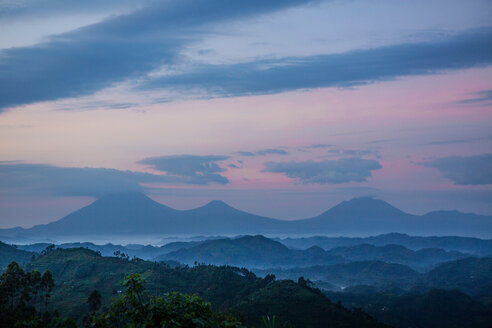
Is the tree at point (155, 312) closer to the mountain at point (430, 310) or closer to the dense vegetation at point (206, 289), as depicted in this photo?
the dense vegetation at point (206, 289)

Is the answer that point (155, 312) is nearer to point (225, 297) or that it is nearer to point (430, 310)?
point (225, 297)

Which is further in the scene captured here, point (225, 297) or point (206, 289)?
point (206, 289)

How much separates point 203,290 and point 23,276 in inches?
2339

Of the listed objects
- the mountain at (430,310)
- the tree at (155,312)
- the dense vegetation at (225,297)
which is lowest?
the mountain at (430,310)

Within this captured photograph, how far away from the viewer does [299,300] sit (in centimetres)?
11881

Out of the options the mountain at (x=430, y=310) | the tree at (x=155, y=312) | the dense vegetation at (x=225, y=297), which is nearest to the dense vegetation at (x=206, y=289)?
the dense vegetation at (x=225, y=297)

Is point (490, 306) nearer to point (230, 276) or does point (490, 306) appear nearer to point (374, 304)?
point (374, 304)

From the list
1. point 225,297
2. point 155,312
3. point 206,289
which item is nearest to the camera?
point 155,312

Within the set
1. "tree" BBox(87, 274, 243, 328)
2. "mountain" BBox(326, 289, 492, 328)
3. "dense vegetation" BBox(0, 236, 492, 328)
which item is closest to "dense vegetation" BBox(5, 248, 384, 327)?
"dense vegetation" BBox(0, 236, 492, 328)

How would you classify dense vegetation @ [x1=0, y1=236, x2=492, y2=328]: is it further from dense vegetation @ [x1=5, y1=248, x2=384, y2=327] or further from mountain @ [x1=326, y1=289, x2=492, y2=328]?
dense vegetation @ [x1=5, y1=248, x2=384, y2=327]

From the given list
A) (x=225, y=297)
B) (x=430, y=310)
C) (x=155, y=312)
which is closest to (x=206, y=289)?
(x=225, y=297)

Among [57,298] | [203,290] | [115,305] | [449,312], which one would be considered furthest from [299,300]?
[115,305]

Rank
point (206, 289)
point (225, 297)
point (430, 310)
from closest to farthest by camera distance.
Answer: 1. point (225, 297)
2. point (206, 289)
3. point (430, 310)

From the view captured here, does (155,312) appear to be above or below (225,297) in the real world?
above
